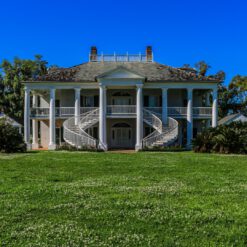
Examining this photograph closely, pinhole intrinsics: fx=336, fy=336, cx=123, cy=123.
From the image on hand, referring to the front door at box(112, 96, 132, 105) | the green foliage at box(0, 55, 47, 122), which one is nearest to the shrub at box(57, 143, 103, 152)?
the front door at box(112, 96, 132, 105)

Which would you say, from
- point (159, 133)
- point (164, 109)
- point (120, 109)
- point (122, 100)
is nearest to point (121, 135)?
point (122, 100)

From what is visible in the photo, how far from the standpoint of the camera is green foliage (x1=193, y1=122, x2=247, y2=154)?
22.9 m

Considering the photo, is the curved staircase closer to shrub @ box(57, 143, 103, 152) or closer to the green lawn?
shrub @ box(57, 143, 103, 152)

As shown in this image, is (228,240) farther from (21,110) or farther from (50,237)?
(21,110)

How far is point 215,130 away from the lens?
2405cm

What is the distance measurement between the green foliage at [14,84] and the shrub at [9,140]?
24.0 metres

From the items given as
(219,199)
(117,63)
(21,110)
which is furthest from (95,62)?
(219,199)

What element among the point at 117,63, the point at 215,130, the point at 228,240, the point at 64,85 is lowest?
the point at 228,240

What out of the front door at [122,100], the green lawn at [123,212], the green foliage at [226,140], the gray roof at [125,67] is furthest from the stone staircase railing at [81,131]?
the green lawn at [123,212]

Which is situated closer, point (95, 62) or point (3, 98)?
point (95, 62)

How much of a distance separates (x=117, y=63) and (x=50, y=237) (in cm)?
3231

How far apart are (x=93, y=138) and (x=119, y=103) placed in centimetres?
744

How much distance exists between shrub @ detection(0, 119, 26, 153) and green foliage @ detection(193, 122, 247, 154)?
13.0 meters

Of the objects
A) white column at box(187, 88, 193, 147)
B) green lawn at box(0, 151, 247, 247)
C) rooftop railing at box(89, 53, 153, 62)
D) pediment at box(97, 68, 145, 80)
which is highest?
rooftop railing at box(89, 53, 153, 62)
